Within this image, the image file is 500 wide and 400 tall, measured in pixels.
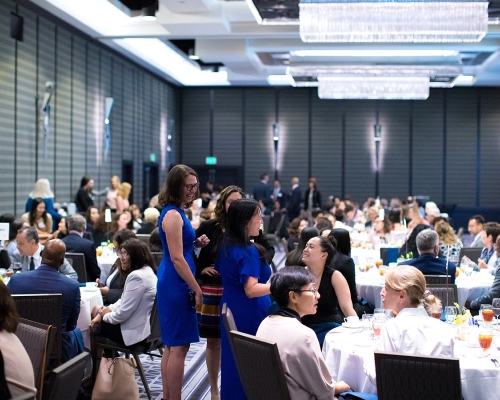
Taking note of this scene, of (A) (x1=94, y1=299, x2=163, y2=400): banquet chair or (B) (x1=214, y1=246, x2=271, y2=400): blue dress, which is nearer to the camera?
(B) (x1=214, y1=246, x2=271, y2=400): blue dress

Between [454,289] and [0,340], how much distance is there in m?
3.76

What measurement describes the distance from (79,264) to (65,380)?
469 cm

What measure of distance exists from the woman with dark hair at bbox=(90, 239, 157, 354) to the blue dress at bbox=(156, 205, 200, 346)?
2.27 ft

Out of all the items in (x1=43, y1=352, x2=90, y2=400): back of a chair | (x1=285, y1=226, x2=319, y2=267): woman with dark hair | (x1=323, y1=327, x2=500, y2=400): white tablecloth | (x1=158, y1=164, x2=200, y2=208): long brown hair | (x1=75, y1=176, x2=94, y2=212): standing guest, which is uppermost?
(x1=158, y1=164, x2=200, y2=208): long brown hair

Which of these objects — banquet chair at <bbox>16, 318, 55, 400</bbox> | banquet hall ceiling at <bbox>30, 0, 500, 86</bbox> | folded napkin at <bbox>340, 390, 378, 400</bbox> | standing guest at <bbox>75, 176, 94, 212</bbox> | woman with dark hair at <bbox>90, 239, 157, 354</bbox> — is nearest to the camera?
banquet chair at <bbox>16, 318, 55, 400</bbox>

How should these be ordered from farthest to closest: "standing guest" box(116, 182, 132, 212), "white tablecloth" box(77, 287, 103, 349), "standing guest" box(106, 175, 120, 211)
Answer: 1. "standing guest" box(106, 175, 120, 211)
2. "standing guest" box(116, 182, 132, 212)
3. "white tablecloth" box(77, 287, 103, 349)

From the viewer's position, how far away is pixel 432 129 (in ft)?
71.4

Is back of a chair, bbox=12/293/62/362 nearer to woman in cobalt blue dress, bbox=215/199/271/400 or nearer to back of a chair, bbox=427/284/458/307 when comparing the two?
woman in cobalt blue dress, bbox=215/199/271/400

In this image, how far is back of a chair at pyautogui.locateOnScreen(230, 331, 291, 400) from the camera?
3.04m

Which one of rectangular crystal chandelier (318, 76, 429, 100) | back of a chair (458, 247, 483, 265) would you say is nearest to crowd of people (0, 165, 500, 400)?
back of a chair (458, 247, 483, 265)

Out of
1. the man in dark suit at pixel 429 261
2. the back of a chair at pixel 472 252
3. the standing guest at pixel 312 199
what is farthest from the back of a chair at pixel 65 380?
the standing guest at pixel 312 199

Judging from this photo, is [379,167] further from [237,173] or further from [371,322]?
[371,322]

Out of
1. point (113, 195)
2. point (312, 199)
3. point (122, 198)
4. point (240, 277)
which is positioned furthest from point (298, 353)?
point (312, 199)

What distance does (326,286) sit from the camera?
4.96m
